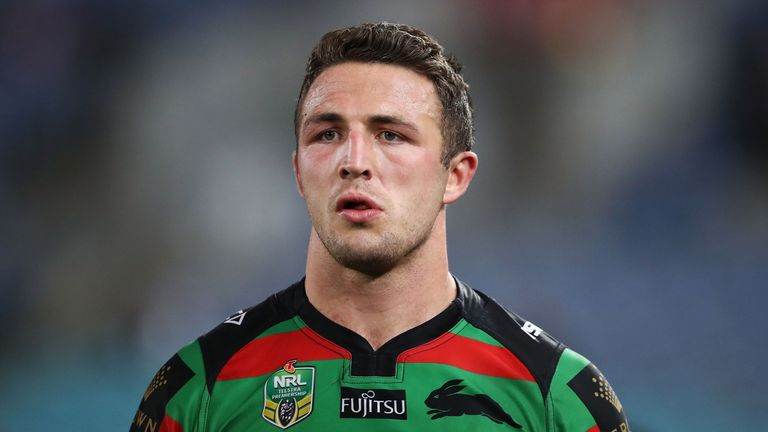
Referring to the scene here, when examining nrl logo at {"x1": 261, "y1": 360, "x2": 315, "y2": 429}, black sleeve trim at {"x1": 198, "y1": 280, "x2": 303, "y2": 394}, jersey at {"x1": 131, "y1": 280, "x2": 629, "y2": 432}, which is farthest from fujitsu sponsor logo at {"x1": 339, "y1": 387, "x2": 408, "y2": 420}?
black sleeve trim at {"x1": 198, "y1": 280, "x2": 303, "y2": 394}

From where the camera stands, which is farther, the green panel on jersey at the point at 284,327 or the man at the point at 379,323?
the green panel on jersey at the point at 284,327

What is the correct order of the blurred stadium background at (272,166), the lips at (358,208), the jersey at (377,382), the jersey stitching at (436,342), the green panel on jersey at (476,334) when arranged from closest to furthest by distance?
the lips at (358,208)
the jersey at (377,382)
the jersey stitching at (436,342)
the green panel on jersey at (476,334)
the blurred stadium background at (272,166)

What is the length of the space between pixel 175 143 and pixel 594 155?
2961 mm

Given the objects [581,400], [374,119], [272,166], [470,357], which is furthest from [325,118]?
[272,166]

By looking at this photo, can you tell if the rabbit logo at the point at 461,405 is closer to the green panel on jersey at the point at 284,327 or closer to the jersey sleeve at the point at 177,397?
the green panel on jersey at the point at 284,327

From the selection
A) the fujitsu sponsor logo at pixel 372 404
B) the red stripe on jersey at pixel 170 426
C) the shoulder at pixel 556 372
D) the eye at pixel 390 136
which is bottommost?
the red stripe on jersey at pixel 170 426

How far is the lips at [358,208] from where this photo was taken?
119 inches

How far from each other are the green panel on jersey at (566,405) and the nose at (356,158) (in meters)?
0.97

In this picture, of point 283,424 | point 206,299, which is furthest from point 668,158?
point 283,424

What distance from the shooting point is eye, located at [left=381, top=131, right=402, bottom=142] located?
3148 millimetres

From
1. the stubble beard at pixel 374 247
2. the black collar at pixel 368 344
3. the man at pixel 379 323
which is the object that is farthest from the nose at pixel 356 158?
the black collar at pixel 368 344

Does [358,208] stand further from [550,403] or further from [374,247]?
[550,403]

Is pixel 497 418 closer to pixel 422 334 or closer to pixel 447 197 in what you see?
pixel 422 334

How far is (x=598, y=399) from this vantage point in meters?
3.29
